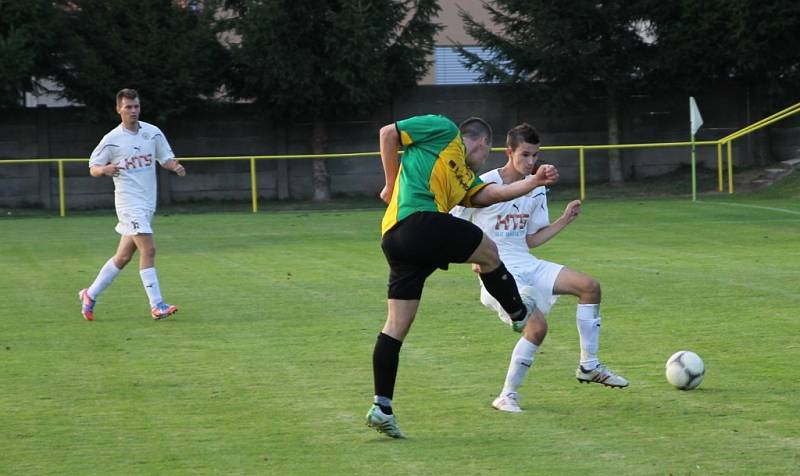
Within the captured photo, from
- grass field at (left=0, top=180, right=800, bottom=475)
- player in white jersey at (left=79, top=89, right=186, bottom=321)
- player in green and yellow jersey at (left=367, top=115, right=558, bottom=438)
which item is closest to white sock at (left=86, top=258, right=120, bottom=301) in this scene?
player in white jersey at (left=79, top=89, right=186, bottom=321)

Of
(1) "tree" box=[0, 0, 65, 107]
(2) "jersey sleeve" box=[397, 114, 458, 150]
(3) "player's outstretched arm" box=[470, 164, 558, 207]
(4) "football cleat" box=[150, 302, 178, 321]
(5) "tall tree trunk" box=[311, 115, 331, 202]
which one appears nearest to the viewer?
(3) "player's outstretched arm" box=[470, 164, 558, 207]

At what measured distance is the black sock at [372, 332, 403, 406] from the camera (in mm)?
6684

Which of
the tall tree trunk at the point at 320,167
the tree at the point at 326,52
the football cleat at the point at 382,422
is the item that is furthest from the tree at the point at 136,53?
the football cleat at the point at 382,422

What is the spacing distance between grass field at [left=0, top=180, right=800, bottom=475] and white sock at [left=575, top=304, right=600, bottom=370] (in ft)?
0.66

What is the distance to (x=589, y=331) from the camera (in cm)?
789

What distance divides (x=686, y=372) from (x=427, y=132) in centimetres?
233

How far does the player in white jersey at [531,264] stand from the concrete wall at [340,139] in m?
24.2

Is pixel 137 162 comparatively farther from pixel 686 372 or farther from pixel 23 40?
pixel 23 40

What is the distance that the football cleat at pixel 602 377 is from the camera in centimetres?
786

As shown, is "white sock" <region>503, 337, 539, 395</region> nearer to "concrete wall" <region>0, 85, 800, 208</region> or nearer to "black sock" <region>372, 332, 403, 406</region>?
"black sock" <region>372, 332, 403, 406</region>

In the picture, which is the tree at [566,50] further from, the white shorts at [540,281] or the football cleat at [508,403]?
the football cleat at [508,403]

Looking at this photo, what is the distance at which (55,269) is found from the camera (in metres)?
16.3

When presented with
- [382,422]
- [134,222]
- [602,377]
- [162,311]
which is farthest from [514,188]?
[134,222]

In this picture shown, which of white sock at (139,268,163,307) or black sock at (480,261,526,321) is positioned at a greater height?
black sock at (480,261,526,321)
